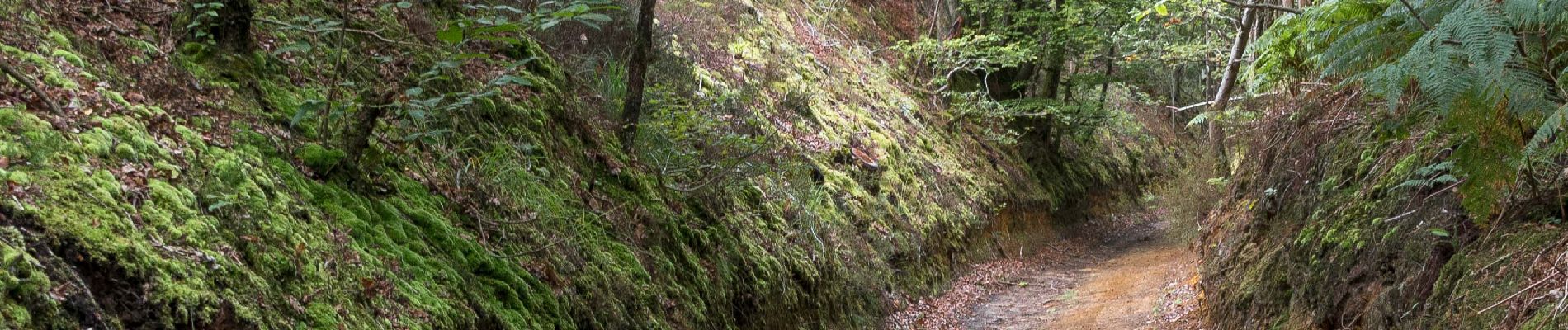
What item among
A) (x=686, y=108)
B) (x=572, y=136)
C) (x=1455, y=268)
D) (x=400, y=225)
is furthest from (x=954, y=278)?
(x=400, y=225)

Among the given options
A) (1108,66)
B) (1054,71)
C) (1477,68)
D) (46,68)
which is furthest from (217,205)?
(1108,66)

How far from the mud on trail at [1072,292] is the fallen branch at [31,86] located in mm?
8053

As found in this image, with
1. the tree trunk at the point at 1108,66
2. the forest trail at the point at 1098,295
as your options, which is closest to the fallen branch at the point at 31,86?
the forest trail at the point at 1098,295

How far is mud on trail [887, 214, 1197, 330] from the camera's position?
11.1 metres

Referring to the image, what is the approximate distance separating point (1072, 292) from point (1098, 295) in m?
0.55

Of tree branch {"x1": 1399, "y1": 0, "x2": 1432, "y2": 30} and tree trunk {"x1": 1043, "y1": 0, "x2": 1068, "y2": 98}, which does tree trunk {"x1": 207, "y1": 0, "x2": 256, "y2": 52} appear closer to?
tree branch {"x1": 1399, "y1": 0, "x2": 1432, "y2": 30}

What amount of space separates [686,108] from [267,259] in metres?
5.66

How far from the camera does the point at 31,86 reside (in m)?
3.66

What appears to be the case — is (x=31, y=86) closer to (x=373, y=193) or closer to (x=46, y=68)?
(x=46, y=68)

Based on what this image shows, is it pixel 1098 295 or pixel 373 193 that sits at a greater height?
pixel 373 193

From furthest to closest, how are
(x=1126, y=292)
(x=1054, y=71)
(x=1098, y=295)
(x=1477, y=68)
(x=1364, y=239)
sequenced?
(x=1054, y=71)
(x=1098, y=295)
(x=1126, y=292)
(x=1364, y=239)
(x=1477, y=68)

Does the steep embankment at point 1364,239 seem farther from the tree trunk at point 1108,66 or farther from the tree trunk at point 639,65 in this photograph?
the tree trunk at point 1108,66

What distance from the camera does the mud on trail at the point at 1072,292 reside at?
11102 mm

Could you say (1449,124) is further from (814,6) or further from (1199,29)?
(1199,29)
